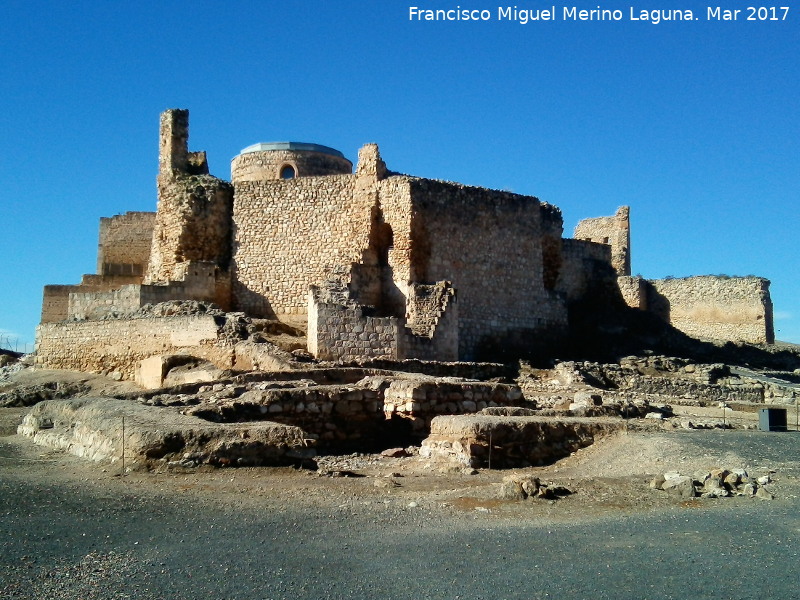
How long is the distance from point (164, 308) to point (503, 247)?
8.55 metres

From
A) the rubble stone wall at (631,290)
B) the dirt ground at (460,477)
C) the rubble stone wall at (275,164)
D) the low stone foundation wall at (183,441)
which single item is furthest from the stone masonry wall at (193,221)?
the low stone foundation wall at (183,441)

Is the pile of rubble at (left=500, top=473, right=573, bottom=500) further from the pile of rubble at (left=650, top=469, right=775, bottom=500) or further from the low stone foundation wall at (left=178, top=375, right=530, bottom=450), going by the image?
the low stone foundation wall at (left=178, top=375, right=530, bottom=450)

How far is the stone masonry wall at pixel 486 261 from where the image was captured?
69.6 ft

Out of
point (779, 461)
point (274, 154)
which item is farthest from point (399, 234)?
point (779, 461)

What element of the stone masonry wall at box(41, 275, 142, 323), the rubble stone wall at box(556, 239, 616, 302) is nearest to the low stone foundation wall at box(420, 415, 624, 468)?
the stone masonry wall at box(41, 275, 142, 323)

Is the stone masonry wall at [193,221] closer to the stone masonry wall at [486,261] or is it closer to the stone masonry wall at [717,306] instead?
the stone masonry wall at [486,261]

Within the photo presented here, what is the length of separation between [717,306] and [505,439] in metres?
23.1

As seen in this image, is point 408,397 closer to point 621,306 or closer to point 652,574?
point 652,574

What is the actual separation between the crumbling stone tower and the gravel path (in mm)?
14056

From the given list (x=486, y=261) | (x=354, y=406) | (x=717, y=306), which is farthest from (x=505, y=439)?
(x=717, y=306)

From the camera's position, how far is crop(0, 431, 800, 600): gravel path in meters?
4.74

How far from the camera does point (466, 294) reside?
2173cm

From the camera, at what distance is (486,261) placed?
2228cm

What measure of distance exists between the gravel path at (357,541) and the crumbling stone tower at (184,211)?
14.1 m
